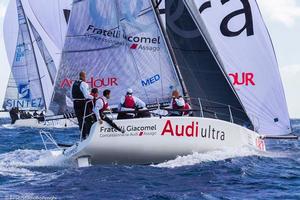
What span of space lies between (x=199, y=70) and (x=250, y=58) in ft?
8.15

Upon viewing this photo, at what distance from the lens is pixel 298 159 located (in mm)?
15883

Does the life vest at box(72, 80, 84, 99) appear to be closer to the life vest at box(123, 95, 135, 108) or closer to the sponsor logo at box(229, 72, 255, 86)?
the life vest at box(123, 95, 135, 108)

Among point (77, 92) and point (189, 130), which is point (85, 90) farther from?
point (189, 130)

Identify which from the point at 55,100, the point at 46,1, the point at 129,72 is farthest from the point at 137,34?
the point at 46,1

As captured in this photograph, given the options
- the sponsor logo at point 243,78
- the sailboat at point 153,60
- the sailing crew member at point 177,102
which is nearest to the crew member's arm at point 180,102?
the sailing crew member at point 177,102

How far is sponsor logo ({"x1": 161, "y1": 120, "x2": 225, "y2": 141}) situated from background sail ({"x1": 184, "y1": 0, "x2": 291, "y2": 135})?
396cm

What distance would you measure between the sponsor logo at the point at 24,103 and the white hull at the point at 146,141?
3428 centimetres

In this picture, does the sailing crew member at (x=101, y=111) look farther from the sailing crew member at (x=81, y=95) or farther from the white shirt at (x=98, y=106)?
the sailing crew member at (x=81, y=95)

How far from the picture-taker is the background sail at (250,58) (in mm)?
17156

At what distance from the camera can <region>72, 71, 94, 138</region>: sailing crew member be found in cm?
1336

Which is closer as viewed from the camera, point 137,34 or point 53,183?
point 53,183

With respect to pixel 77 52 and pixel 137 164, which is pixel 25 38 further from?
pixel 137 164

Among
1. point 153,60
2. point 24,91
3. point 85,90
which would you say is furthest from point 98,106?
point 24,91

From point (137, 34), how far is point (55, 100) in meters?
2.68
